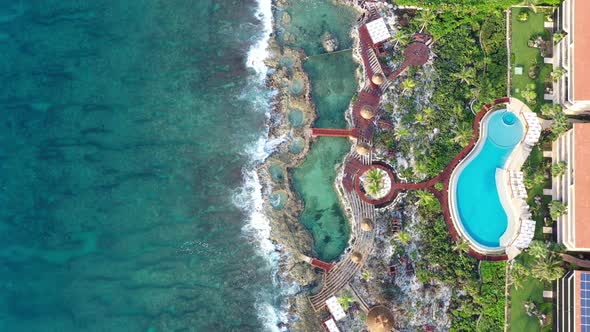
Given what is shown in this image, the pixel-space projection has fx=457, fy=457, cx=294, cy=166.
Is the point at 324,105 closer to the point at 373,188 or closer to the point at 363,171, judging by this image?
the point at 363,171

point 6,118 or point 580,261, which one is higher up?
point 6,118

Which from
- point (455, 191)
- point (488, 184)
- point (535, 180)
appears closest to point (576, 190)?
point (535, 180)

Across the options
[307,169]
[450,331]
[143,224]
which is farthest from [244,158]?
[450,331]

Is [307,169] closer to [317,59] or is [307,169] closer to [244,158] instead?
[244,158]

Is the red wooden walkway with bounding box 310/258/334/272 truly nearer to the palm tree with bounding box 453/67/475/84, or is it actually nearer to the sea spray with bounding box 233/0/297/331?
the sea spray with bounding box 233/0/297/331

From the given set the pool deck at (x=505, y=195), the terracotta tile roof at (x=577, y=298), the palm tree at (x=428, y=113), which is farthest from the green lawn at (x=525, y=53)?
the terracotta tile roof at (x=577, y=298)
